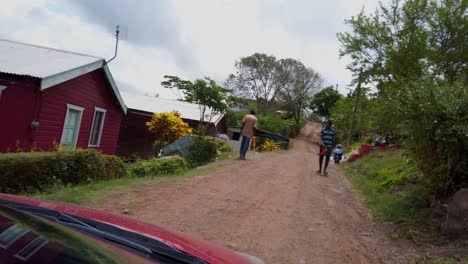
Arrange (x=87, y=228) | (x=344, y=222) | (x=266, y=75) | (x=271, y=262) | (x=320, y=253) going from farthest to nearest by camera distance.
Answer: (x=266, y=75)
(x=344, y=222)
(x=320, y=253)
(x=271, y=262)
(x=87, y=228)

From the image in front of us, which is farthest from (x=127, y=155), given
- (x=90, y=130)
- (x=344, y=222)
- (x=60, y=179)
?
(x=344, y=222)

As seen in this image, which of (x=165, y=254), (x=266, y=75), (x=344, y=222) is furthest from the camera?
(x=266, y=75)

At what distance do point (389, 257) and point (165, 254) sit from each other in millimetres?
3758

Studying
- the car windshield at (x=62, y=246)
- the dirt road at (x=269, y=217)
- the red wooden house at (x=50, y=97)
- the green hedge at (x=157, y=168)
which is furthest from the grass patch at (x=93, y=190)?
the car windshield at (x=62, y=246)

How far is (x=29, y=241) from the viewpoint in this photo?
146cm

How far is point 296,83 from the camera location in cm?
4444

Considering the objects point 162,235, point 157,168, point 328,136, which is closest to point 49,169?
point 157,168

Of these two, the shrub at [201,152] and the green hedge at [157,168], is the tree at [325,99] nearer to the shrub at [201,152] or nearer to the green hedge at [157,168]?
the shrub at [201,152]

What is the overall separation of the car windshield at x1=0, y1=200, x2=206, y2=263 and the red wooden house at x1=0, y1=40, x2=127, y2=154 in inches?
282

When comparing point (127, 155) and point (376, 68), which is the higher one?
point (376, 68)

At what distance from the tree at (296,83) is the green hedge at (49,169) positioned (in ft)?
121

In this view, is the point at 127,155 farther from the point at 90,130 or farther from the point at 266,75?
the point at 266,75

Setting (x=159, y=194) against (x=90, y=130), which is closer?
(x=159, y=194)

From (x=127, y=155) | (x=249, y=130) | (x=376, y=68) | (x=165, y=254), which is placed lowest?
(x=127, y=155)
